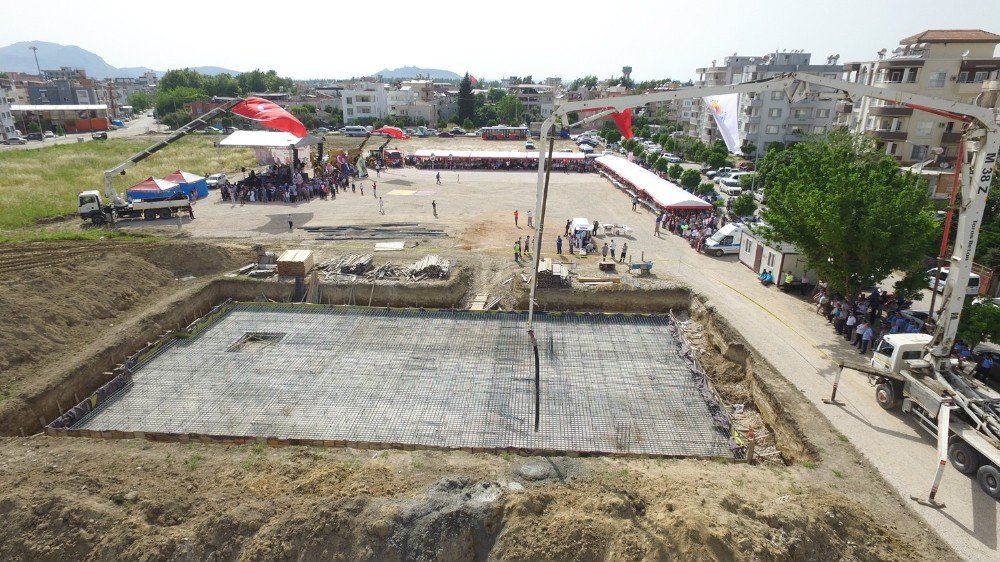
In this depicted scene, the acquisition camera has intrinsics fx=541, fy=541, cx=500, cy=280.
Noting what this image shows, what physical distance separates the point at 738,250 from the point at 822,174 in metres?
7.11

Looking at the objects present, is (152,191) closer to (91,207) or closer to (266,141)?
(91,207)

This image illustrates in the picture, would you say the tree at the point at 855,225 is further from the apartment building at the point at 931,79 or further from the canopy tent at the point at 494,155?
the canopy tent at the point at 494,155

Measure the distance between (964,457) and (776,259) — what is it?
1255 cm

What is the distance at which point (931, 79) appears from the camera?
4084 centimetres

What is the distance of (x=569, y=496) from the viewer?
34.2 feet

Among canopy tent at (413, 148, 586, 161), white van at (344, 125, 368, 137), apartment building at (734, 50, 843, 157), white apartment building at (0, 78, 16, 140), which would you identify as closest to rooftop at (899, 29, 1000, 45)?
apartment building at (734, 50, 843, 157)

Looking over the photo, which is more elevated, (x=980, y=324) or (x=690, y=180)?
(x=690, y=180)

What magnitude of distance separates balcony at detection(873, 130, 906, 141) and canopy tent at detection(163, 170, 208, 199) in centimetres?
5174

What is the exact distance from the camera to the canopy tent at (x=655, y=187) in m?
32.7

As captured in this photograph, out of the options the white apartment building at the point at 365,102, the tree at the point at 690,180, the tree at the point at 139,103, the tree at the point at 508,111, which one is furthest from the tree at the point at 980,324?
the tree at the point at 139,103

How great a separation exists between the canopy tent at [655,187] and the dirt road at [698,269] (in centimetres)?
150

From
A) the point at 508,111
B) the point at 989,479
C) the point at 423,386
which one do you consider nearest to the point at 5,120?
the point at 508,111

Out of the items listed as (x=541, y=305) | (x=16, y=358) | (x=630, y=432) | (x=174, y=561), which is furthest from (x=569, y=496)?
(x=16, y=358)

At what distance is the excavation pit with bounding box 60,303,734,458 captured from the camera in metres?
13.9
